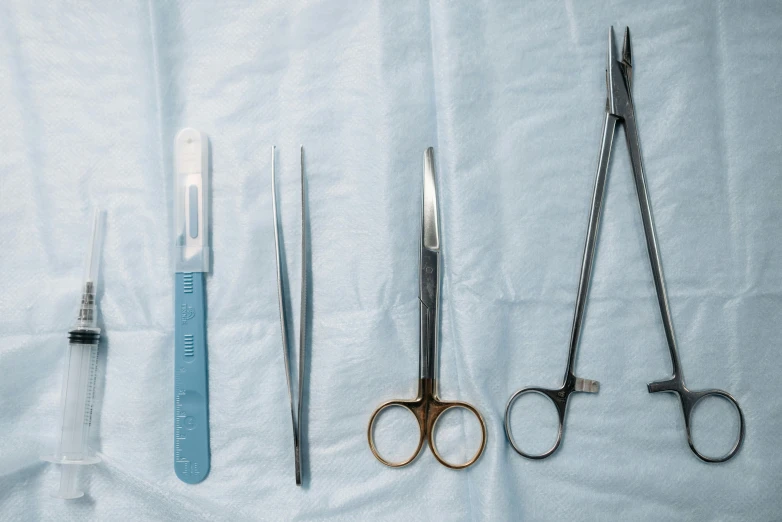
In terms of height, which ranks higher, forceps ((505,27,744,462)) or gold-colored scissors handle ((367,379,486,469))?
forceps ((505,27,744,462))

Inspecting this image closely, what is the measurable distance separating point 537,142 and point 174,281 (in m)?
Answer: 0.45

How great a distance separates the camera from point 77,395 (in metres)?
0.69

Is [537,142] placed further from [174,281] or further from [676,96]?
[174,281]

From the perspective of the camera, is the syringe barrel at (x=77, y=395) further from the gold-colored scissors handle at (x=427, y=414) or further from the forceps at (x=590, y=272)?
the forceps at (x=590, y=272)

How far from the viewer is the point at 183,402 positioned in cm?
69

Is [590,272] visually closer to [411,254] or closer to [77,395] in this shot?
[411,254]

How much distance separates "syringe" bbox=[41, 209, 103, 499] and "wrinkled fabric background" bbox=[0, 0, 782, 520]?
0.02 m

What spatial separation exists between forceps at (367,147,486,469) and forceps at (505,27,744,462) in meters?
0.08

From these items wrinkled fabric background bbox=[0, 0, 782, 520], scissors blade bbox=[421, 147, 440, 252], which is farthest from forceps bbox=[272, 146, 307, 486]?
scissors blade bbox=[421, 147, 440, 252]

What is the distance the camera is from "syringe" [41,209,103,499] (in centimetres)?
68

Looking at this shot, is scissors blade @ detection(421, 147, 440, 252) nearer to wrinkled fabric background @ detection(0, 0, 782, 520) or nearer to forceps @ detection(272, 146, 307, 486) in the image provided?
wrinkled fabric background @ detection(0, 0, 782, 520)

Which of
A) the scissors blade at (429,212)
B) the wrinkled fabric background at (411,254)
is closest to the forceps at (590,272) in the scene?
the wrinkled fabric background at (411,254)

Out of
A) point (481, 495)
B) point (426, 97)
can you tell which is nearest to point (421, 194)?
point (426, 97)

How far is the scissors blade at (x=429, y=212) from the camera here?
667 millimetres
